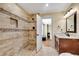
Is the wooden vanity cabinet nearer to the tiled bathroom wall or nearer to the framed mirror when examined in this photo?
the framed mirror

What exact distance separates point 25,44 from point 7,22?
3.52 feet

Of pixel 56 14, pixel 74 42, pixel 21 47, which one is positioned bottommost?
pixel 21 47

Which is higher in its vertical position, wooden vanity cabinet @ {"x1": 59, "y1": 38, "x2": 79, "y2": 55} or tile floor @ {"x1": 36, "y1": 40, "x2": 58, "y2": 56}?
wooden vanity cabinet @ {"x1": 59, "y1": 38, "x2": 79, "y2": 55}

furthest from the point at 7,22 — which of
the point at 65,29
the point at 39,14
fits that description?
the point at 65,29

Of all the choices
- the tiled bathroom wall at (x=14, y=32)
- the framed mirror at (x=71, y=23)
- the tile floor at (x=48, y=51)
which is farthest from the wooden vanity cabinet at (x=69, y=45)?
the tiled bathroom wall at (x=14, y=32)

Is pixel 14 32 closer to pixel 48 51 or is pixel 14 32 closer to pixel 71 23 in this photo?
pixel 48 51

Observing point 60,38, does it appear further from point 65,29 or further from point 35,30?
point 35,30

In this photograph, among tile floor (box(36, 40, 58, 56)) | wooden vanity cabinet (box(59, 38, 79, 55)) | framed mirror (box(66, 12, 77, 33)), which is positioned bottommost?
tile floor (box(36, 40, 58, 56))

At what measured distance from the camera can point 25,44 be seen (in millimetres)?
3135

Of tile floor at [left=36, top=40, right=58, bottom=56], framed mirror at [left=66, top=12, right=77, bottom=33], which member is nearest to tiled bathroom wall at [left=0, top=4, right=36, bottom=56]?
tile floor at [left=36, top=40, right=58, bottom=56]

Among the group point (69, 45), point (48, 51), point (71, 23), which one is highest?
point (71, 23)

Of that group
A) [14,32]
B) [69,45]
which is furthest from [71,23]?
[14,32]

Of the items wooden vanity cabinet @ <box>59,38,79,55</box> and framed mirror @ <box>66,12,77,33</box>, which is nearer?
wooden vanity cabinet @ <box>59,38,79,55</box>

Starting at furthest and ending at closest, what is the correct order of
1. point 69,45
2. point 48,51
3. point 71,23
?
point 48,51 → point 71,23 → point 69,45
